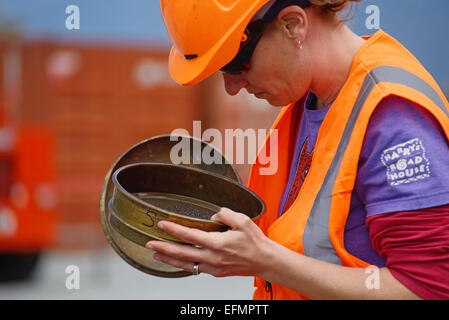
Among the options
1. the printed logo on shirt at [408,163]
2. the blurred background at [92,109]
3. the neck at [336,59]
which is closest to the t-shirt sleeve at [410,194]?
the printed logo on shirt at [408,163]

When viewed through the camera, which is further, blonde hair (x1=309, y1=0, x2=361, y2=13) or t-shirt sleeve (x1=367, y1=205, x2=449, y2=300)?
blonde hair (x1=309, y1=0, x2=361, y2=13)

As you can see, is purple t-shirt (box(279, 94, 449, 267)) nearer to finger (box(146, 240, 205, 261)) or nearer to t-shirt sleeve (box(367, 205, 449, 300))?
t-shirt sleeve (box(367, 205, 449, 300))

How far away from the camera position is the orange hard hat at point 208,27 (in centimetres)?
189

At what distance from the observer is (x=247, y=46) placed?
1973mm

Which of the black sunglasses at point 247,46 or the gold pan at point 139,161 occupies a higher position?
the black sunglasses at point 247,46

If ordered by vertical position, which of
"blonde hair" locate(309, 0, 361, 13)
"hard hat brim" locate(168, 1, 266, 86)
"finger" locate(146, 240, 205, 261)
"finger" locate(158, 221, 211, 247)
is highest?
"blonde hair" locate(309, 0, 361, 13)

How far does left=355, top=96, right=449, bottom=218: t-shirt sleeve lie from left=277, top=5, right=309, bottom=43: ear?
13.2 inches

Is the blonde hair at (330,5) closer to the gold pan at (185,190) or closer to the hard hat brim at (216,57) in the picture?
the hard hat brim at (216,57)

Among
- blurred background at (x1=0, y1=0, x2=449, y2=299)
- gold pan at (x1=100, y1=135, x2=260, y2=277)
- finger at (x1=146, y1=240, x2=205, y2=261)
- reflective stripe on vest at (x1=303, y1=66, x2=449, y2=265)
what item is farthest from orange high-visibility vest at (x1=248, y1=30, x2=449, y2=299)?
blurred background at (x1=0, y1=0, x2=449, y2=299)

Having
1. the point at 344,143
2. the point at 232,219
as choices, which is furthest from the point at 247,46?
the point at 232,219

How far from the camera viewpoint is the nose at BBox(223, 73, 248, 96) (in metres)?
2.10

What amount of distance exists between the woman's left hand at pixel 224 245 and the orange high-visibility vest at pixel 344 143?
0.42 feet
